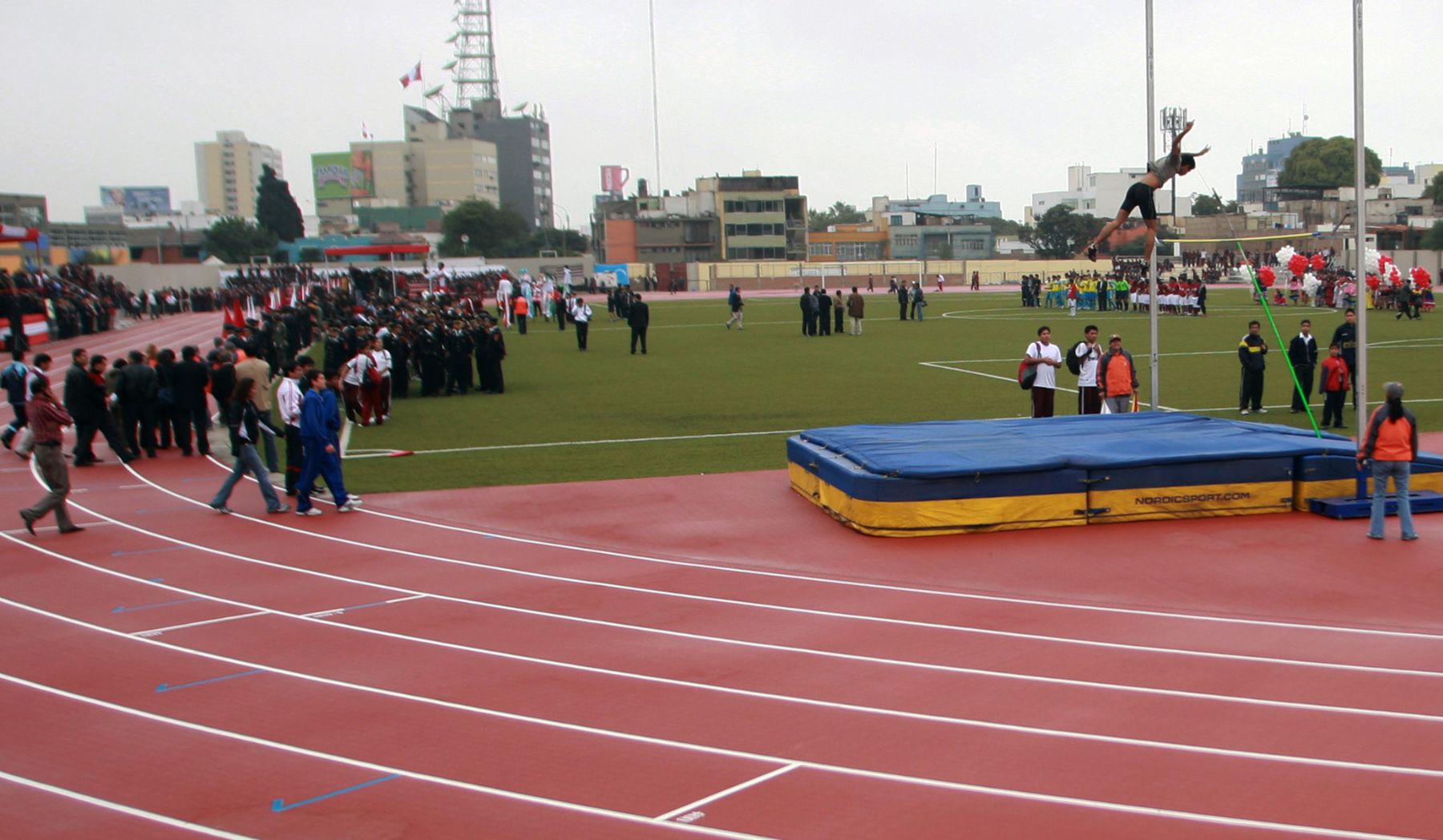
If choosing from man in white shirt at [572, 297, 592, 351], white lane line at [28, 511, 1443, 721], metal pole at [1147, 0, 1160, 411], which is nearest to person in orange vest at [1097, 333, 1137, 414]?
metal pole at [1147, 0, 1160, 411]

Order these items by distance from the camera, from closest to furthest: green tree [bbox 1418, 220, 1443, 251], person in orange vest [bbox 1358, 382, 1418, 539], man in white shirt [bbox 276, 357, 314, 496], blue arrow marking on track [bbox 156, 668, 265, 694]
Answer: blue arrow marking on track [bbox 156, 668, 265, 694] < person in orange vest [bbox 1358, 382, 1418, 539] < man in white shirt [bbox 276, 357, 314, 496] < green tree [bbox 1418, 220, 1443, 251]

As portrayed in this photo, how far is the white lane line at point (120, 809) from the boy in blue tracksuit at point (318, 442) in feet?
23.2

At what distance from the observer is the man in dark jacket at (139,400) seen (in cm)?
1739

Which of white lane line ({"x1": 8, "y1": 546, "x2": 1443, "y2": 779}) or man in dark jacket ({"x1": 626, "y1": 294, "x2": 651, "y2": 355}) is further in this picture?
man in dark jacket ({"x1": 626, "y1": 294, "x2": 651, "y2": 355})

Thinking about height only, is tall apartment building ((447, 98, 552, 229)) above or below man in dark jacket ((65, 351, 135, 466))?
above

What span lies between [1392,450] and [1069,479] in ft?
9.79

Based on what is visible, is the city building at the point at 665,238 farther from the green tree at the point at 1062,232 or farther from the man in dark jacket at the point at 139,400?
the man in dark jacket at the point at 139,400

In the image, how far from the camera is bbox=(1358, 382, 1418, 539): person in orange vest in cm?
1100

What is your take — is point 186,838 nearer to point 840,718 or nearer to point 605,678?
point 605,678

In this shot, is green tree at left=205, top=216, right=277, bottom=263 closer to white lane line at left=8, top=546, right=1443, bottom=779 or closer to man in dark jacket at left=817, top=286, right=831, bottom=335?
man in dark jacket at left=817, top=286, right=831, bottom=335

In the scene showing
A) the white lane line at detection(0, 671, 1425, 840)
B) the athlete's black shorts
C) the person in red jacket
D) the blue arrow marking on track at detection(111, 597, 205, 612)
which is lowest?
the white lane line at detection(0, 671, 1425, 840)

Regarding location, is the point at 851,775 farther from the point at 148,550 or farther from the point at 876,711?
the point at 148,550

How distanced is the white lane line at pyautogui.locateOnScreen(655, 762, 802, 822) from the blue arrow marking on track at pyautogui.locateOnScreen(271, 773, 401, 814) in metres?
1.60

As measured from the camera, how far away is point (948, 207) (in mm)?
160000
